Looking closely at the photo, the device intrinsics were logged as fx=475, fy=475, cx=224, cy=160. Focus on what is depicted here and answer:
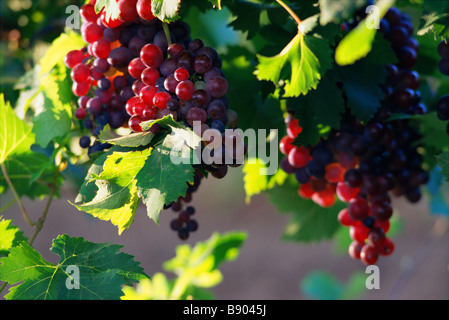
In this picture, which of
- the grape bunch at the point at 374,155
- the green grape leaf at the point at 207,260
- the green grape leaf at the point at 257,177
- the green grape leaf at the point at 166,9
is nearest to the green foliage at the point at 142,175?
the green grape leaf at the point at 166,9

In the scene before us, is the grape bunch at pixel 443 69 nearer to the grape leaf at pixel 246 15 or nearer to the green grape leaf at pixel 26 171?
the grape leaf at pixel 246 15

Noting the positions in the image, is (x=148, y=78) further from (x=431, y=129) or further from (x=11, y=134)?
(x=431, y=129)

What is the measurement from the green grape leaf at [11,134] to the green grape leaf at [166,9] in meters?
0.38

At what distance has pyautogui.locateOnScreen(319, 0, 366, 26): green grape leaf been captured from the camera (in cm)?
40

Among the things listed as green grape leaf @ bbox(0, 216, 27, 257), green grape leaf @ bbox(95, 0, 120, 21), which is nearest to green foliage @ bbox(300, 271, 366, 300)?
green grape leaf @ bbox(0, 216, 27, 257)

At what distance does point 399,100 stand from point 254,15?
0.84 feet

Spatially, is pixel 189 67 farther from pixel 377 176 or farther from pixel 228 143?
pixel 377 176

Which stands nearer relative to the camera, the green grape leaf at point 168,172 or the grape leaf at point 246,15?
the green grape leaf at point 168,172

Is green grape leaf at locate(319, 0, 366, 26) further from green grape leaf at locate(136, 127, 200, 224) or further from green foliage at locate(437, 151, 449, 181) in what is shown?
green foliage at locate(437, 151, 449, 181)

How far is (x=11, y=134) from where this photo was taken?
0.77m

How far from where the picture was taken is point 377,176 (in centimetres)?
76

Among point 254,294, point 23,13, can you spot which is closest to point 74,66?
point 23,13

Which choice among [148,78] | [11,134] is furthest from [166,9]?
[11,134]

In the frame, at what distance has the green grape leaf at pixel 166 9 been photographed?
507 millimetres
